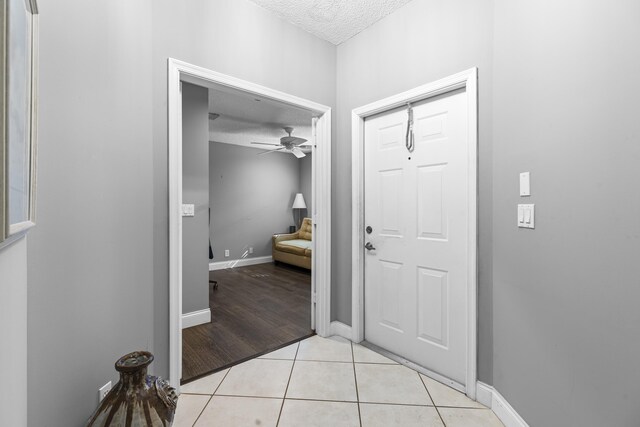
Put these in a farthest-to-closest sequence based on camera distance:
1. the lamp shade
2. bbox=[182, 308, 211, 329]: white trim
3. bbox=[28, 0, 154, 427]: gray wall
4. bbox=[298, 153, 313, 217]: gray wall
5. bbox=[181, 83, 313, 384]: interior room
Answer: bbox=[298, 153, 313, 217]: gray wall
the lamp shade
bbox=[182, 308, 211, 329]: white trim
bbox=[181, 83, 313, 384]: interior room
bbox=[28, 0, 154, 427]: gray wall

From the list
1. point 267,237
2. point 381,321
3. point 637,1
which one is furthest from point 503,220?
point 267,237

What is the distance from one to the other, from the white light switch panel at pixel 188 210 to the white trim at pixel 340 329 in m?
1.78

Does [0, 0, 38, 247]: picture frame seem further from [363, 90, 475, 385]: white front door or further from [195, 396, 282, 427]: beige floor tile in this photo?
[363, 90, 475, 385]: white front door

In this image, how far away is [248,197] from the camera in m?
6.25

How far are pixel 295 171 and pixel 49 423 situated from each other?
631 centimetres

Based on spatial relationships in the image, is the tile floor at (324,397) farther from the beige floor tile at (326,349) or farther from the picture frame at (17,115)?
the picture frame at (17,115)

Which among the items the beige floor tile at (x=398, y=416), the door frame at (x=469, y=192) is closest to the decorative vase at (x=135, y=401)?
the beige floor tile at (x=398, y=416)

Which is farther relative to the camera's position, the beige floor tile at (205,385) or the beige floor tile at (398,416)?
the beige floor tile at (205,385)

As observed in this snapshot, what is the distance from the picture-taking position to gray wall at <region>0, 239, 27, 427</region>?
65 cm

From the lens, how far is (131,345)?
1.48m

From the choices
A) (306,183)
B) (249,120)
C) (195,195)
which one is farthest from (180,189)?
(306,183)

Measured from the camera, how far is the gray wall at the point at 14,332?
2.14 feet

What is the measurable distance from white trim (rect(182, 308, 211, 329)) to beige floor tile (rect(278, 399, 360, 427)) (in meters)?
1.56

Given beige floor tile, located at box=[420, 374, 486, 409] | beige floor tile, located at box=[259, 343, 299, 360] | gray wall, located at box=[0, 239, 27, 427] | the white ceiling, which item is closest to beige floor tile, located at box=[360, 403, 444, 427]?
beige floor tile, located at box=[420, 374, 486, 409]
